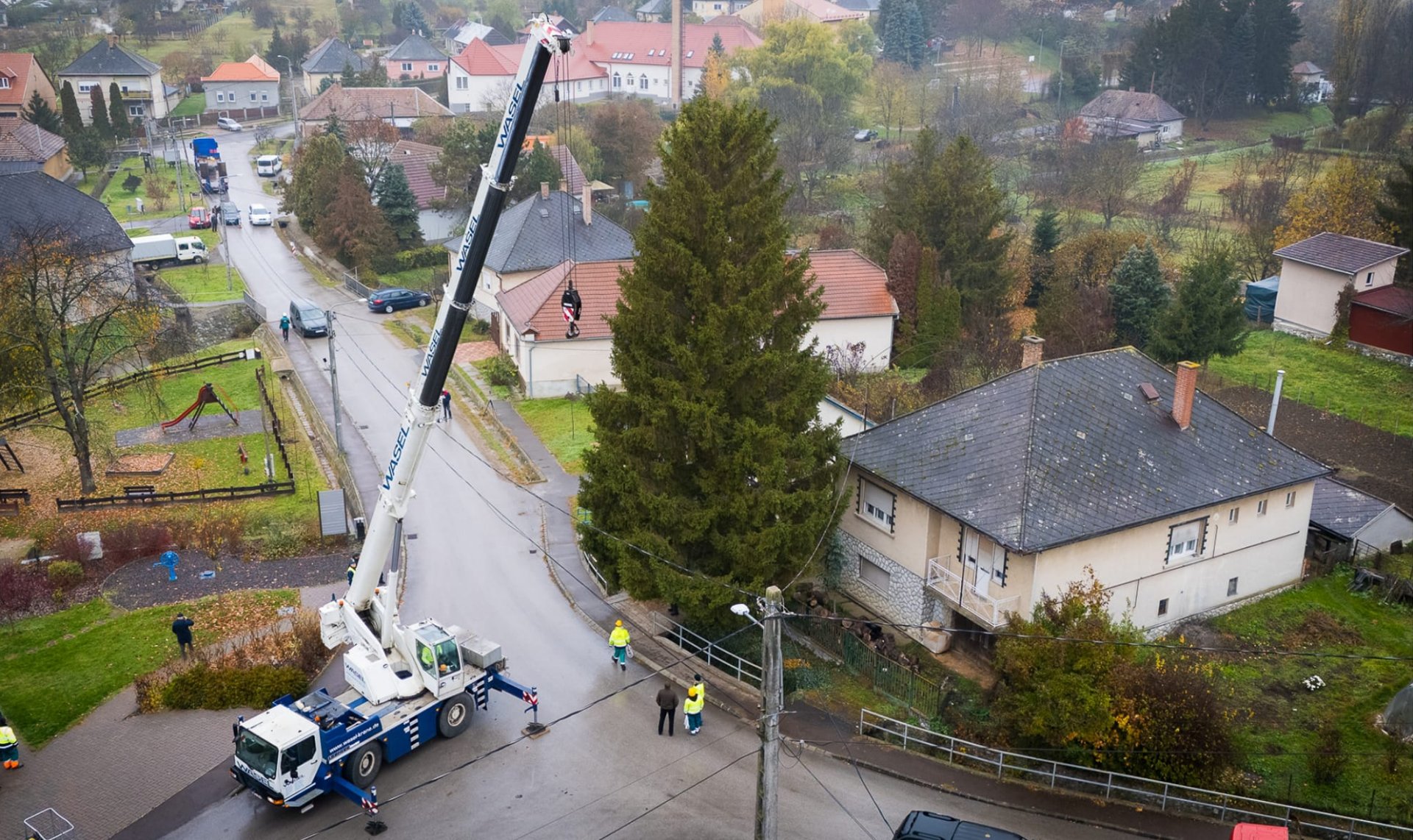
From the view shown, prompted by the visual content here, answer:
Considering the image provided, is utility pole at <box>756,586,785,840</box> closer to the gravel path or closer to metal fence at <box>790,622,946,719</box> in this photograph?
metal fence at <box>790,622,946,719</box>

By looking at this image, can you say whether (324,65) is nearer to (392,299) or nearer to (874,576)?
(392,299)

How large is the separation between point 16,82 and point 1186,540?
99.8m

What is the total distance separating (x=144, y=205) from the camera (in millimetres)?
85438

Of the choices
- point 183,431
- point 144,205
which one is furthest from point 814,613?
point 144,205

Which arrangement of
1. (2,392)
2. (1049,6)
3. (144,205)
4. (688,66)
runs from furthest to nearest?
(1049,6)
(688,66)
(144,205)
(2,392)

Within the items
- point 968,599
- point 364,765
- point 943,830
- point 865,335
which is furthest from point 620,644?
point 865,335

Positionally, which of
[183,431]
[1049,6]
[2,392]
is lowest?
[183,431]

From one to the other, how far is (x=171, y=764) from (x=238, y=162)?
83.5 m

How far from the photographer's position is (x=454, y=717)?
25.8 metres

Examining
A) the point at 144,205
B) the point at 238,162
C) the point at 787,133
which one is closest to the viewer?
the point at 144,205

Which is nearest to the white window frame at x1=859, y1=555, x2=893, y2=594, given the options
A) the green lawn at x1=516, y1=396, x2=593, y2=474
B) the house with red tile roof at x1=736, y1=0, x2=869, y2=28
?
the green lawn at x1=516, y1=396, x2=593, y2=474

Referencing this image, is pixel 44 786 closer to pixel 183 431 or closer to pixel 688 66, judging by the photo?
pixel 183 431

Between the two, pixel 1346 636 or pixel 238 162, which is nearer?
pixel 1346 636

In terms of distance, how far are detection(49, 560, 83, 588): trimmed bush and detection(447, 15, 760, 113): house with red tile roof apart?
93.9 meters
